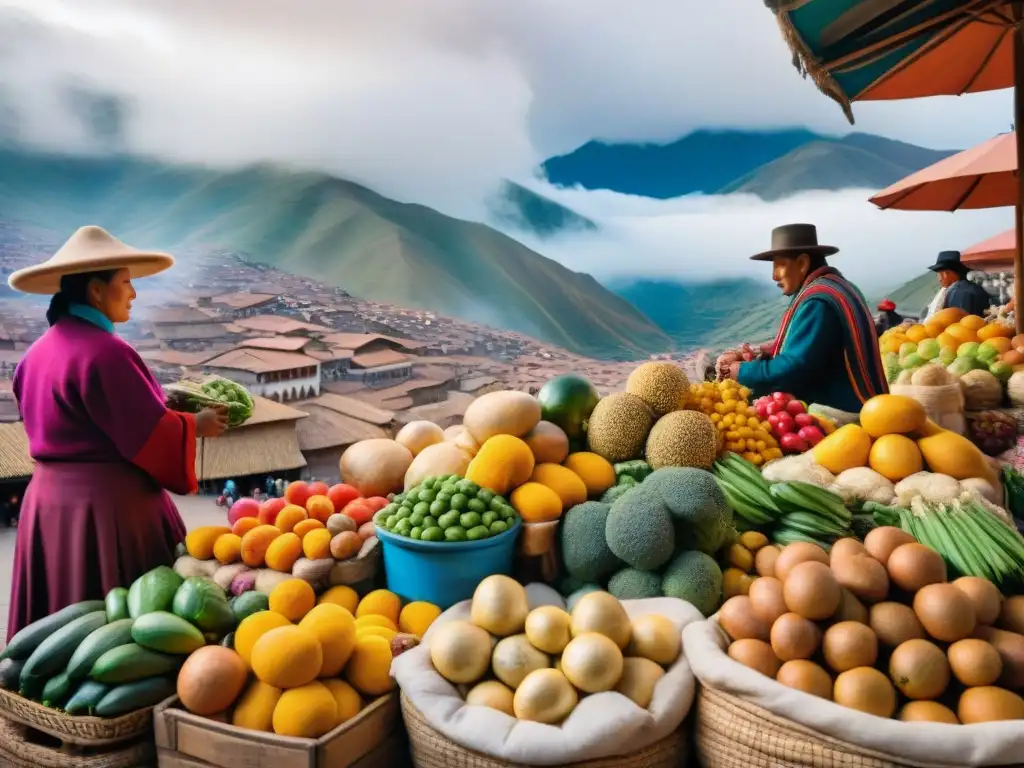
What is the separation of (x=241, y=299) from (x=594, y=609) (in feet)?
14.7

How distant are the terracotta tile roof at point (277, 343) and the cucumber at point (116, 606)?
3.38 m

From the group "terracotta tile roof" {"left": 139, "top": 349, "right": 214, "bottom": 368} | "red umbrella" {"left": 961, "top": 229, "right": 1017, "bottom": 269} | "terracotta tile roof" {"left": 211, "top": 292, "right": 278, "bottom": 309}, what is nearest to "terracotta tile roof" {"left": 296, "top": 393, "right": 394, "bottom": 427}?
"terracotta tile roof" {"left": 139, "top": 349, "right": 214, "bottom": 368}

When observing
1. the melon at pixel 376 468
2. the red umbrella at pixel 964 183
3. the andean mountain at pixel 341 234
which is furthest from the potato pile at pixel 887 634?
the andean mountain at pixel 341 234

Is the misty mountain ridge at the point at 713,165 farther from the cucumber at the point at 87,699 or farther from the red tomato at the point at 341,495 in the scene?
the cucumber at the point at 87,699

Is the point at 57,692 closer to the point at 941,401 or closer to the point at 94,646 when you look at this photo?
the point at 94,646

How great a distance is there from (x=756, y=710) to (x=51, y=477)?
202 cm

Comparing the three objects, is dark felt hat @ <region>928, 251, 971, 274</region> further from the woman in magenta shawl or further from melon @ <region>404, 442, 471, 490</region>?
the woman in magenta shawl

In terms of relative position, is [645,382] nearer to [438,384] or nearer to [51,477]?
[51,477]

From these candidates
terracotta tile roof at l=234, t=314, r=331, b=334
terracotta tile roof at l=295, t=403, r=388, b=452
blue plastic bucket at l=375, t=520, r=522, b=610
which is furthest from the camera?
terracotta tile roof at l=234, t=314, r=331, b=334

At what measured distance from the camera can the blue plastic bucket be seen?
1.91 meters

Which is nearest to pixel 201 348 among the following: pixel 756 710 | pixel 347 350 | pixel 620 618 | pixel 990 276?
pixel 347 350

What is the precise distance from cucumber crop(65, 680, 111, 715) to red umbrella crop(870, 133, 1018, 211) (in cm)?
519

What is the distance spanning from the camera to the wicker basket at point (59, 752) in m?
1.58

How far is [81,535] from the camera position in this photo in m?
2.04
